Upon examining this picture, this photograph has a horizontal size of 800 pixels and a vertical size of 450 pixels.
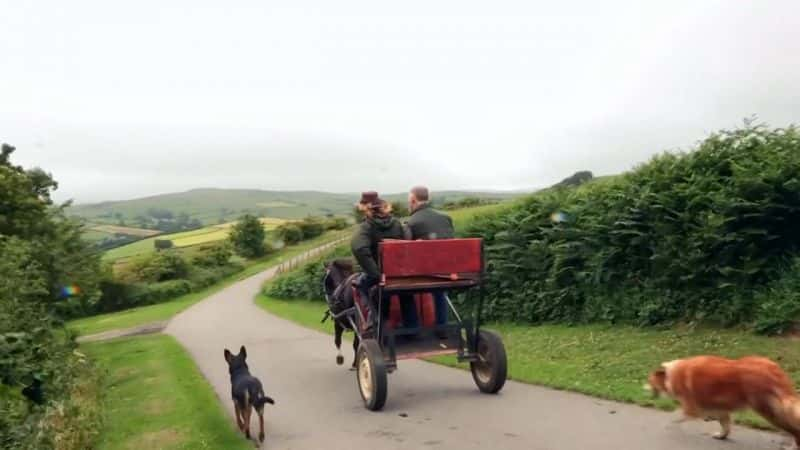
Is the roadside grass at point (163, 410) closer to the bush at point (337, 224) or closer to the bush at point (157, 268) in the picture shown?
the bush at point (157, 268)

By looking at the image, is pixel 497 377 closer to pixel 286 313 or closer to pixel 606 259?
pixel 606 259

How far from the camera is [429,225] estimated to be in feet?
30.0

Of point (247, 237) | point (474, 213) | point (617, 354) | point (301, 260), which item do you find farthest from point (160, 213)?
point (617, 354)

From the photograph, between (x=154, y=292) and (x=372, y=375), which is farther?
(x=154, y=292)

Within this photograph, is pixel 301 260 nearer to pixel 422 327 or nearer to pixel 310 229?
pixel 310 229

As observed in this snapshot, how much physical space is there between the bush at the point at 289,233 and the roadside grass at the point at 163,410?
68.1m

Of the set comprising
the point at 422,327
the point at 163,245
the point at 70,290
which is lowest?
the point at 163,245

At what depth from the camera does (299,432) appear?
7676 mm

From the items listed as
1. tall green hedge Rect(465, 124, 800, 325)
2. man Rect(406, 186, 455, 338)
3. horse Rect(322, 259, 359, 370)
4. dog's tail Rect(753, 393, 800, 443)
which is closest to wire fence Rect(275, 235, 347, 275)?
tall green hedge Rect(465, 124, 800, 325)

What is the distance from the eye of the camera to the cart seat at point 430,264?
805 centimetres

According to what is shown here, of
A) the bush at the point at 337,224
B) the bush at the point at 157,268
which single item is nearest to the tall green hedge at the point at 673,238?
the bush at the point at 157,268

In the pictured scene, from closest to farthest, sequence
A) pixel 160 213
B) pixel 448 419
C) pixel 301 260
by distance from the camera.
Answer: pixel 448 419 → pixel 301 260 → pixel 160 213

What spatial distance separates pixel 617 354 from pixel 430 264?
13.6ft

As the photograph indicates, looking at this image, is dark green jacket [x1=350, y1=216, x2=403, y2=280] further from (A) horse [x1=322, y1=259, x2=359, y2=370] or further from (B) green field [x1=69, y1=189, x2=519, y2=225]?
(B) green field [x1=69, y1=189, x2=519, y2=225]
